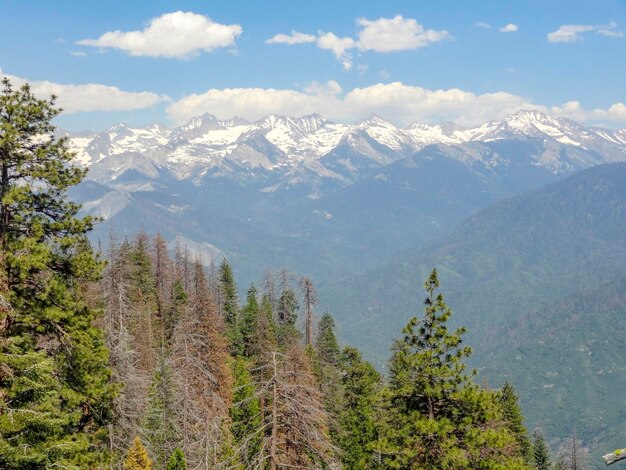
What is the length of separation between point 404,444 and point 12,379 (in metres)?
12.3

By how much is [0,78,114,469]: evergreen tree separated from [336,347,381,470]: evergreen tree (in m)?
31.7

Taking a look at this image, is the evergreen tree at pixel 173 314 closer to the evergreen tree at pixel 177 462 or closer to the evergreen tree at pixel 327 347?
the evergreen tree at pixel 327 347

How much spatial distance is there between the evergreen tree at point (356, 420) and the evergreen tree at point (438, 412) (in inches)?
1053

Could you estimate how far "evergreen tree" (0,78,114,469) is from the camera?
16.1m

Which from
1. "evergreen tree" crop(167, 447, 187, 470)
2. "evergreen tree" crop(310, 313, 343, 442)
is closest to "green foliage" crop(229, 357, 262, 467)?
"evergreen tree" crop(167, 447, 187, 470)

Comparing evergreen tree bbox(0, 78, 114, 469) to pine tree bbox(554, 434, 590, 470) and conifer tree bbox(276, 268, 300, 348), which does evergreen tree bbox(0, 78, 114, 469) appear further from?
pine tree bbox(554, 434, 590, 470)

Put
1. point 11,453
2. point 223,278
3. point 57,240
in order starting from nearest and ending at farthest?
point 11,453 < point 57,240 < point 223,278

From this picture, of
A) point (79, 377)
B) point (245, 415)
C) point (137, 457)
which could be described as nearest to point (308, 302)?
point (245, 415)

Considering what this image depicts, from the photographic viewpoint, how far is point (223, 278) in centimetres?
8556

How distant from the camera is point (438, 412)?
2062 cm

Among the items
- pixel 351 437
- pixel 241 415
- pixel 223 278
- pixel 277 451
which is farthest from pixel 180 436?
pixel 223 278

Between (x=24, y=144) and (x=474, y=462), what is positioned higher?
(x=24, y=144)

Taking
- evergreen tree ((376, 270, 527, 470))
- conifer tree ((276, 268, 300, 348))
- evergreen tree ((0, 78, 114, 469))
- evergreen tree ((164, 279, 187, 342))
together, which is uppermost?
conifer tree ((276, 268, 300, 348))

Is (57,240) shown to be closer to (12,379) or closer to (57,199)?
(57,199)
